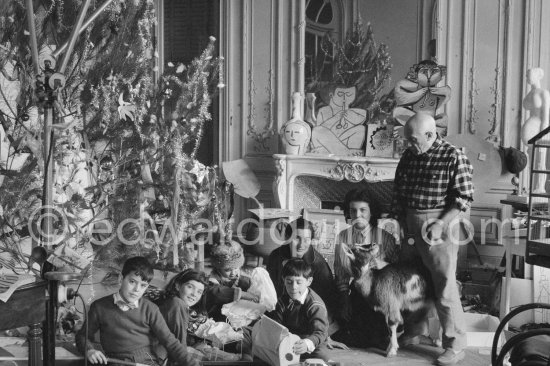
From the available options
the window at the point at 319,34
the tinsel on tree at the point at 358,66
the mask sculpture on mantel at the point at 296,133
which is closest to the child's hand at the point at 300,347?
the mask sculpture on mantel at the point at 296,133

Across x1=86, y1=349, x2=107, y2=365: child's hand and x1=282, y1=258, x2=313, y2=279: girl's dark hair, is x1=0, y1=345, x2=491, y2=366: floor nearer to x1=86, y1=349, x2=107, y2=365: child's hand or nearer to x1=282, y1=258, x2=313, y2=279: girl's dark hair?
x1=282, y1=258, x2=313, y2=279: girl's dark hair

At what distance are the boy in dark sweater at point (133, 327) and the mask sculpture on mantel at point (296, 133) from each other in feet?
9.86

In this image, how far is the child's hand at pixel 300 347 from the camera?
144 inches

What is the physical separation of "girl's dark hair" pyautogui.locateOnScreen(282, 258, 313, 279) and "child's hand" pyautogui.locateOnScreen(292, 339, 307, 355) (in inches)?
11.7

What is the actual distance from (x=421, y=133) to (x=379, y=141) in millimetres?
2341

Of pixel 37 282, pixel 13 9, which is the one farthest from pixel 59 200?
pixel 37 282

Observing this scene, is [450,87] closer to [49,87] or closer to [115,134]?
[115,134]

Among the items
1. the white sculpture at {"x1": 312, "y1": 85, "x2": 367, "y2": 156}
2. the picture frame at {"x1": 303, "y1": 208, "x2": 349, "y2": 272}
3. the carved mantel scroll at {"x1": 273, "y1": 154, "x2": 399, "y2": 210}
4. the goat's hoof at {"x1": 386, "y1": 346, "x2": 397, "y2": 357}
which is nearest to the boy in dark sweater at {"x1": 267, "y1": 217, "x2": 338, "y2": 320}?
the goat's hoof at {"x1": 386, "y1": 346, "x2": 397, "y2": 357}

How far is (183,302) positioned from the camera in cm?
361

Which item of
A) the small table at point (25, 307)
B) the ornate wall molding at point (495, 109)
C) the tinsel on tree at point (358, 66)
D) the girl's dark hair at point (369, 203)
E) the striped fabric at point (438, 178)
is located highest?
the tinsel on tree at point (358, 66)

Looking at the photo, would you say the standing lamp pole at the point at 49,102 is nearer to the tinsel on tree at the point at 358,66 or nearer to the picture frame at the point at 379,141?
the picture frame at the point at 379,141

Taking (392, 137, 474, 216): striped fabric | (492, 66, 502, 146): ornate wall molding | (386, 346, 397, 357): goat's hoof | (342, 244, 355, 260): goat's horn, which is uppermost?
(492, 66, 502, 146): ornate wall molding

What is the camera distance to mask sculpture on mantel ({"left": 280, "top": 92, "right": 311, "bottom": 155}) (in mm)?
6348

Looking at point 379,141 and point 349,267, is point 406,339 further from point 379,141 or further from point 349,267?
point 379,141
